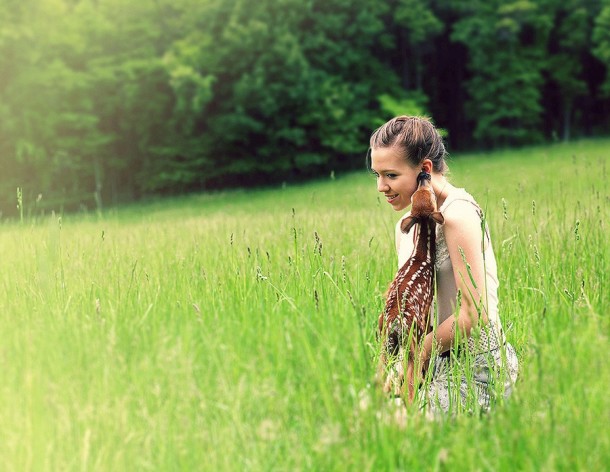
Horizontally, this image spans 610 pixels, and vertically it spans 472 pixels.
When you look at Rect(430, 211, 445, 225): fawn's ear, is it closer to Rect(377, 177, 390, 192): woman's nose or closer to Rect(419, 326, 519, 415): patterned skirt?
Rect(377, 177, 390, 192): woman's nose

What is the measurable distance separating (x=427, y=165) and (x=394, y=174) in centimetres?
15

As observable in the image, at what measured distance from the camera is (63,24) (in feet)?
81.5

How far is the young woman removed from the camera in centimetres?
273

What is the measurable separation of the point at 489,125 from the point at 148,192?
2051cm

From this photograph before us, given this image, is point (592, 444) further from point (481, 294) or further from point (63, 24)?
point (63, 24)

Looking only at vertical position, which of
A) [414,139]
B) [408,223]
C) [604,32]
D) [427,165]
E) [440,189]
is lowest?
[408,223]

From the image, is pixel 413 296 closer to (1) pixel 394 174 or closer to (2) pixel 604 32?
(1) pixel 394 174

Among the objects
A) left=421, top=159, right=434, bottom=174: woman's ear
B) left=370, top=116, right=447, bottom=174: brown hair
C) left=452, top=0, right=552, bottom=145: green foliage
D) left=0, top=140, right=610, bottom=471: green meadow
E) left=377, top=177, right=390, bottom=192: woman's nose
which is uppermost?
left=452, top=0, right=552, bottom=145: green foliage

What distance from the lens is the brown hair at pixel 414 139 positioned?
3.00 meters

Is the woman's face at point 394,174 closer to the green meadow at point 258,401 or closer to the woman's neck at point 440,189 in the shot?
the woman's neck at point 440,189

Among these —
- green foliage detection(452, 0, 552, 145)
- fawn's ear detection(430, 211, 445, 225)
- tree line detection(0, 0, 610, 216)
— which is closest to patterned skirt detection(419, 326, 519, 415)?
fawn's ear detection(430, 211, 445, 225)

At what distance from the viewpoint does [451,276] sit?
300 centimetres

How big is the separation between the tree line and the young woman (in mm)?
18314

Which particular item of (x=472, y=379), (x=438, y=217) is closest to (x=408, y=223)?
(x=438, y=217)
